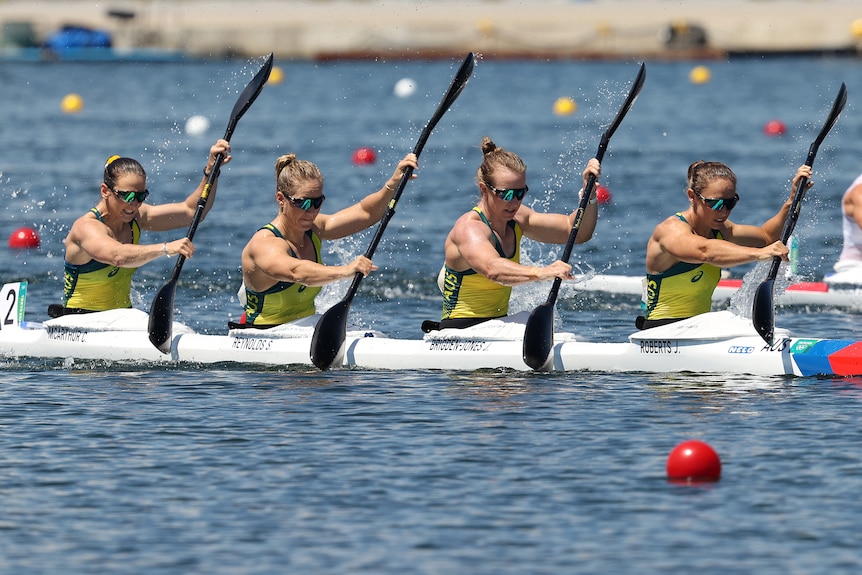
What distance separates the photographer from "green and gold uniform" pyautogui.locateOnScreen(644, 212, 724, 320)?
38.5ft

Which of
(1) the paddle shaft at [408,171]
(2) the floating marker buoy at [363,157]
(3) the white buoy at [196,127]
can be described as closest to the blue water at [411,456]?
(1) the paddle shaft at [408,171]

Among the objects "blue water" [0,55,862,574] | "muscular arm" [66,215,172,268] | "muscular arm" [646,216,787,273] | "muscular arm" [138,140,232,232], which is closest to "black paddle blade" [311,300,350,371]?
"blue water" [0,55,862,574]

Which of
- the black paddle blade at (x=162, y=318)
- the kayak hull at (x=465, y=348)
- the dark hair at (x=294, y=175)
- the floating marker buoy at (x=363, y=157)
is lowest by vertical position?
the kayak hull at (x=465, y=348)

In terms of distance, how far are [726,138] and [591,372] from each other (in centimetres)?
2392

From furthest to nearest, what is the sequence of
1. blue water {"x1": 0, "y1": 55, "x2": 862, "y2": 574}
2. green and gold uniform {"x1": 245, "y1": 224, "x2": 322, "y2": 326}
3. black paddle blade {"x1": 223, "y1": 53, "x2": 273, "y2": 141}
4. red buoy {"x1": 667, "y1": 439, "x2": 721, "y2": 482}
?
black paddle blade {"x1": 223, "y1": 53, "x2": 273, "y2": 141} < green and gold uniform {"x1": 245, "y1": 224, "x2": 322, "y2": 326} < red buoy {"x1": 667, "y1": 439, "x2": 721, "y2": 482} < blue water {"x1": 0, "y1": 55, "x2": 862, "y2": 574}

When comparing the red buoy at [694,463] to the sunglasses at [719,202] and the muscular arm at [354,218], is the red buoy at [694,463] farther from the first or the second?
the muscular arm at [354,218]

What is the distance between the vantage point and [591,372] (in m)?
12.0

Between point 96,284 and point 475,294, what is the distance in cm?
310

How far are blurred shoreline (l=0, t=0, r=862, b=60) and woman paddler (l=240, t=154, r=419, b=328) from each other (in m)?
52.9

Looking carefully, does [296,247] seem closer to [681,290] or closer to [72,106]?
[681,290]

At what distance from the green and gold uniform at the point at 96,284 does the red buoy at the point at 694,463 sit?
17.9 ft

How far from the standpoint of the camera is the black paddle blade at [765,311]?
11.6 m

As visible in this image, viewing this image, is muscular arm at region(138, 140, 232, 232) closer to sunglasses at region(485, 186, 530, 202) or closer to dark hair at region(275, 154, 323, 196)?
dark hair at region(275, 154, 323, 196)

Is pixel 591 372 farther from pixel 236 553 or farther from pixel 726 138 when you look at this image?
pixel 726 138
